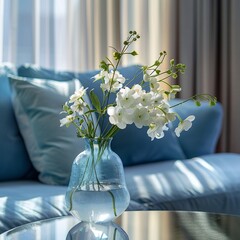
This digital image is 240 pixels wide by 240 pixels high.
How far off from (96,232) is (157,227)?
0.79ft

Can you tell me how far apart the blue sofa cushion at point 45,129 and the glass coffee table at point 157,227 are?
58 centimetres

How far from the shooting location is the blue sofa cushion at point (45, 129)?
2.15 meters

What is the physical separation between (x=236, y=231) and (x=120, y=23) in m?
1.87

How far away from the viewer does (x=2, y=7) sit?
2.73 m

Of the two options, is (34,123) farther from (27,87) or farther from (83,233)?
(83,233)

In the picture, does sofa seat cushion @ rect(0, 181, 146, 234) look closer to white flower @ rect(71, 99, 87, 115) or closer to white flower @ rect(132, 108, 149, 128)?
white flower @ rect(71, 99, 87, 115)

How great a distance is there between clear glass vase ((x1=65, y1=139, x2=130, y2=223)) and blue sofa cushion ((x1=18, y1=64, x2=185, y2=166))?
3.92 ft

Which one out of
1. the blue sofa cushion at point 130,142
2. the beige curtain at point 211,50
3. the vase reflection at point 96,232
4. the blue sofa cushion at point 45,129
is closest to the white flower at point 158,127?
the vase reflection at point 96,232

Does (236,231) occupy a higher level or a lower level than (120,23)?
lower

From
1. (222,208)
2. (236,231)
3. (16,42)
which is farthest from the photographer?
(16,42)

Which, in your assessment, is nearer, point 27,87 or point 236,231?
point 236,231

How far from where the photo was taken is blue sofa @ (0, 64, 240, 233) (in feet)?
6.60

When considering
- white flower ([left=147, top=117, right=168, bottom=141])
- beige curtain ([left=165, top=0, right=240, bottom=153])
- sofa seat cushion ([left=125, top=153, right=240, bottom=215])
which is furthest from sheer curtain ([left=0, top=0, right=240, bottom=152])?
white flower ([left=147, top=117, right=168, bottom=141])

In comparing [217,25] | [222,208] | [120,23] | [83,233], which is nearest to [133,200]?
[222,208]
